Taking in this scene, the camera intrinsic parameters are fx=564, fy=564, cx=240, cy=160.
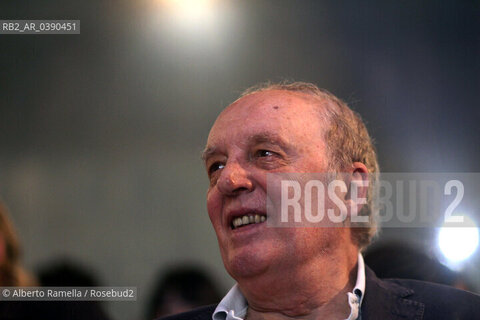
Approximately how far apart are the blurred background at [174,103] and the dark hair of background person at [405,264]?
32 mm

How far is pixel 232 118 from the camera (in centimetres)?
183

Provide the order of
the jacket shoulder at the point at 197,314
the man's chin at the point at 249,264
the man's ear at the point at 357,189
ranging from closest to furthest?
the man's chin at the point at 249,264, the man's ear at the point at 357,189, the jacket shoulder at the point at 197,314

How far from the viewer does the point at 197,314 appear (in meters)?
1.99

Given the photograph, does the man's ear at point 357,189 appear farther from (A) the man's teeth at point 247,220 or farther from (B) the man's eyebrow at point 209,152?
(B) the man's eyebrow at point 209,152

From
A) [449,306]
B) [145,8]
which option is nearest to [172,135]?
Result: [145,8]

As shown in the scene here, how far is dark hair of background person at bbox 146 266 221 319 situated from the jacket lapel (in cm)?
57

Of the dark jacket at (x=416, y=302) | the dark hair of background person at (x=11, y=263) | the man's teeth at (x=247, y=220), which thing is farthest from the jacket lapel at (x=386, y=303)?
the dark hair of background person at (x=11, y=263)

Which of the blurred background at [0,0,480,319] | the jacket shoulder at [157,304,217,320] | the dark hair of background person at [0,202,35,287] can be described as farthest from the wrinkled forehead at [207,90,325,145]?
the dark hair of background person at [0,202,35,287]

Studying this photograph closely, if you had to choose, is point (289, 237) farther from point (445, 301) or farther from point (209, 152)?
point (445, 301)

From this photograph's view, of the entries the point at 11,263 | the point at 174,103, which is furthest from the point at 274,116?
the point at 11,263

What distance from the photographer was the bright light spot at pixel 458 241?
2015 mm

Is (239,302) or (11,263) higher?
(11,263)

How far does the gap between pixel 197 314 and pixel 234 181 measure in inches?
22.3

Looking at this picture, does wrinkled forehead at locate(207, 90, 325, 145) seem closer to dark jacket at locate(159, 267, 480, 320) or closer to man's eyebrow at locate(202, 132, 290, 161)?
man's eyebrow at locate(202, 132, 290, 161)
